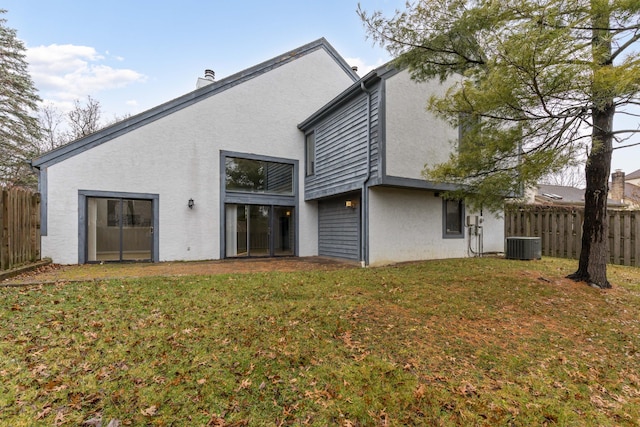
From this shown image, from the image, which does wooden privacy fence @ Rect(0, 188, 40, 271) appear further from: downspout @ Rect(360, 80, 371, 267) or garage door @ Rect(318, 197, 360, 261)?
garage door @ Rect(318, 197, 360, 261)

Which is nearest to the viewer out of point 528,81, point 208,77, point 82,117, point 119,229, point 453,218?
point 528,81

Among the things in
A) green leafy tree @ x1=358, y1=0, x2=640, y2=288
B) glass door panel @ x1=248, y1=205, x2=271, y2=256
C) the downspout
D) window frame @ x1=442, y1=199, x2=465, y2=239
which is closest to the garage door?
the downspout

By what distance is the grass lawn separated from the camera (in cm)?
232

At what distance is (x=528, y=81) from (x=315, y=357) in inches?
191

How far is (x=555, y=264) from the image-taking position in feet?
28.0

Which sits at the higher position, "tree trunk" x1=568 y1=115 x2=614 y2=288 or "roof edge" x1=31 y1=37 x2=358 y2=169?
"roof edge" x1=31 y1=37 x2=358 y2=169

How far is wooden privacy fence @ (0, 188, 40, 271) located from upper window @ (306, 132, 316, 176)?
8120 millimetres

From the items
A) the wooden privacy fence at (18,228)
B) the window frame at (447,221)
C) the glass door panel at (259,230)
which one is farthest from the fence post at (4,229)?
the window frame at (447,221)

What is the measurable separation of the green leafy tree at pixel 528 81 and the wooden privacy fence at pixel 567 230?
179cm

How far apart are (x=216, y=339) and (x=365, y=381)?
5.79ft

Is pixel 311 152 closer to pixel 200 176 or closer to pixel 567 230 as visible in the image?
pixel 200 176

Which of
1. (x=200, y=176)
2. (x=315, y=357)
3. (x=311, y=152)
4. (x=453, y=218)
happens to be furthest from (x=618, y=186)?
(x=315, y=357)

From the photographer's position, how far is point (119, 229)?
902cm

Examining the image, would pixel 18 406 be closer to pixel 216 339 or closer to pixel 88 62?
pixel 216 339
